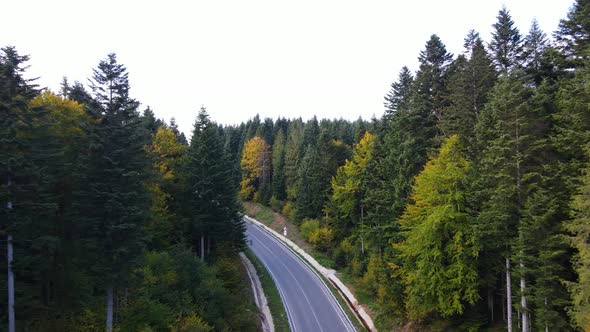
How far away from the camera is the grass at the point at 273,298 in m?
32.5

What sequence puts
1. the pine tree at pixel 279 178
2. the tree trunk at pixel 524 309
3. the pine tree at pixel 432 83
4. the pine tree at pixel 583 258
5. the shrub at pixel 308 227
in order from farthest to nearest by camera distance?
the pine tree at pixel 279 178, the shrub at pixel 308 227, the pine tree at pixel 432 83, the tree trunk at pixel 524 309, the pine tree at pixel 583 258

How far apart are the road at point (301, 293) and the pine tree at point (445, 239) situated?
1034 centimetres

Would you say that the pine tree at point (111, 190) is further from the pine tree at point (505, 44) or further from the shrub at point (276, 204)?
the shrub at point (276, 204)

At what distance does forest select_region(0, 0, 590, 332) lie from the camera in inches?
669

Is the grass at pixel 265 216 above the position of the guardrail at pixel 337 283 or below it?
above

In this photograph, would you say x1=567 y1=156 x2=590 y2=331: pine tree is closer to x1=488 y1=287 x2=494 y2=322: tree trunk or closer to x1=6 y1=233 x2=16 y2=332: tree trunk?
x1=488 y1=287 x2=494 y2=322: tree trunk

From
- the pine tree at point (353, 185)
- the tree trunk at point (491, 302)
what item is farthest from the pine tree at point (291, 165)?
the tree trunk at point (491, 302)

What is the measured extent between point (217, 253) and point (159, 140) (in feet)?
41.9

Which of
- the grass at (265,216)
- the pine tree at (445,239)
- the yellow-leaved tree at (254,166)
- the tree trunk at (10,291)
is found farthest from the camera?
the yellow-leaved tree at (254,166)

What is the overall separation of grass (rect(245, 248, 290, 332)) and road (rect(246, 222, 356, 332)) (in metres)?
0.52

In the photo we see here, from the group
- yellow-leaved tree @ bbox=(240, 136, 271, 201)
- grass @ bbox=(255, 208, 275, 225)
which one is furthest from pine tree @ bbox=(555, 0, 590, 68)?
yellow-leaved tree @ bbox=(240, 136, 271, 201)

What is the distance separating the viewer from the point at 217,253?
125ft

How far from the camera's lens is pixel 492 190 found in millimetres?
19812

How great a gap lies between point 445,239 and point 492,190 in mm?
5505
